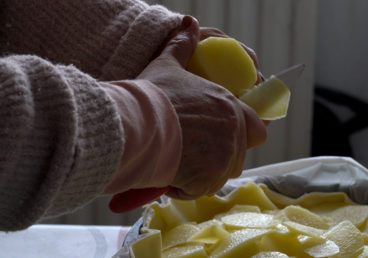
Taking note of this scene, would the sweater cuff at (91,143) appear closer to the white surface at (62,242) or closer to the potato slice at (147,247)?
the potato slice at (147,247)

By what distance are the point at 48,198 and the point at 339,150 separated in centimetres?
97

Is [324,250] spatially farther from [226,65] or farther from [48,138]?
[48,138]

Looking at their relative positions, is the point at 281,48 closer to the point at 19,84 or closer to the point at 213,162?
the point at 213,162

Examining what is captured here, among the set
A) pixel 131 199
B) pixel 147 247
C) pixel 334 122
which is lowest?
pixel 334 122

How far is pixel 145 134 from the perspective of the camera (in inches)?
13.6

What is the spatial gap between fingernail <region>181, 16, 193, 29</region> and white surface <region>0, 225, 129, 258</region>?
306mm

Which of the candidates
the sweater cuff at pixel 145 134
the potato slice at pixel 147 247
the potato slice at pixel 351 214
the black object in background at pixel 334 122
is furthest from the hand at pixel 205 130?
the black object in background at pixel 334 122

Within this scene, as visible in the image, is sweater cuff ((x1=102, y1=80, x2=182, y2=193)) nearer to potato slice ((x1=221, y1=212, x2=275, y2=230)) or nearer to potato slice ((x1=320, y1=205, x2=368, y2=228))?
potato slice ((x1=221, y1=212, x2=275, y2=230))

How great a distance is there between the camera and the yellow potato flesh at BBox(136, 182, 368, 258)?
2.00 feet

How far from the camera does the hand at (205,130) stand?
391mm

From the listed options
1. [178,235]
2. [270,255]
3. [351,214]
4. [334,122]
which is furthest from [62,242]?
[334,122]

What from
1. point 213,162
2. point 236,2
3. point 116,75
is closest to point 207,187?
point 213,162

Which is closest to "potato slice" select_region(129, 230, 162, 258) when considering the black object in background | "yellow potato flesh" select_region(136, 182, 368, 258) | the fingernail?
"yellow potato flesh" select_region(136, 182, 368, 258)

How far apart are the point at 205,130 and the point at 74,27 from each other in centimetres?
18
